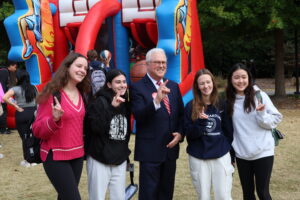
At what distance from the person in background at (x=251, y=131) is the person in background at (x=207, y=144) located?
15 centimetres

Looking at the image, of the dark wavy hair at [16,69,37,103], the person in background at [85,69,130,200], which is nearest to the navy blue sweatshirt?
the person in background at [85,69,130,200]

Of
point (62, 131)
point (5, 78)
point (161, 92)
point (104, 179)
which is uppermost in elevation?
point (161, 92)

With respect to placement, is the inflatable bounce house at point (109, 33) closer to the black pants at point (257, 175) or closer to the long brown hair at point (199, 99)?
the long brown hair at point (199, 99)

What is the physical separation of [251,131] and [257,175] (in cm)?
40

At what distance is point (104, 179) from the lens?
12.0 ft

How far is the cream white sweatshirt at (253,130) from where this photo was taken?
377cm

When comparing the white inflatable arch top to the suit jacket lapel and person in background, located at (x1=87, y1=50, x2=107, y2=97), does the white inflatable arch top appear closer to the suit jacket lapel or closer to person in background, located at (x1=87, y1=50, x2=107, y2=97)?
person in background, located at (x1=87, y1=50, x2=107, y2=97)

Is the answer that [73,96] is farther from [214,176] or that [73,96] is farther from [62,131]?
[214,176]

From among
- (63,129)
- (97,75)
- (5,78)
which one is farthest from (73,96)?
(5,78)

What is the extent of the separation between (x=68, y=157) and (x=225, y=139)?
55.3 inches

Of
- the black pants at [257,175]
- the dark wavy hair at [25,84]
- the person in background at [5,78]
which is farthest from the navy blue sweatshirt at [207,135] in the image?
the person in background at [5,78]

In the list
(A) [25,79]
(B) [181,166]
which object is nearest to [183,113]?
(B) [181,166]

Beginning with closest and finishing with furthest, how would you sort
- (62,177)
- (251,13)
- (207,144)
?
(62,177)
(207,144)
(251,13)

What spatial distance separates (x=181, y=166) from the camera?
6.64m
